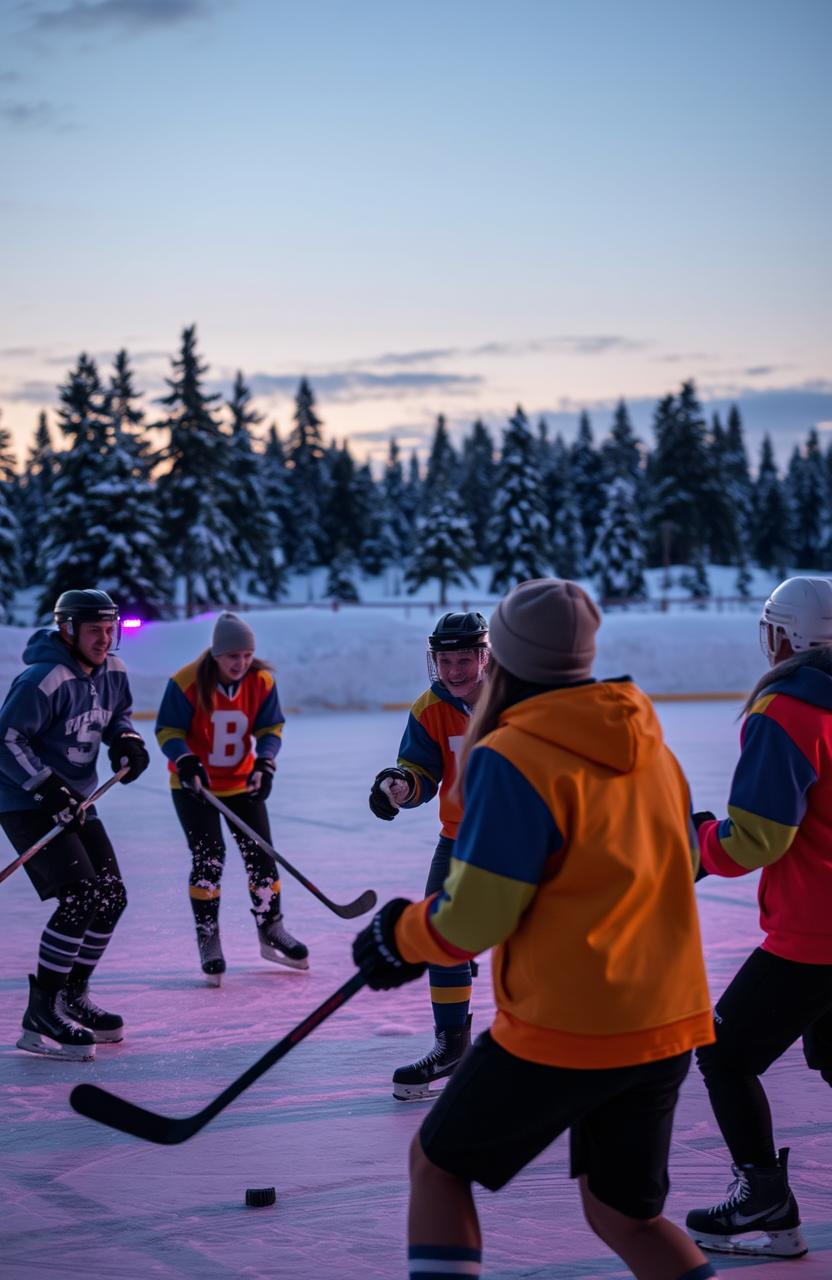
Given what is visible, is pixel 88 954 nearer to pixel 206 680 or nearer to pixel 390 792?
pixel 206 680

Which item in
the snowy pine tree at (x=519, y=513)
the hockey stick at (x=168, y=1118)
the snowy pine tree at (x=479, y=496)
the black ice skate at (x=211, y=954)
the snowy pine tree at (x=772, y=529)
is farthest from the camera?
the snowy pine tree at (x=479, y=496)

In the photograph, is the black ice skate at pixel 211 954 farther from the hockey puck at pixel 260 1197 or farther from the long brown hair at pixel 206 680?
the hockey puck at pixel 260 1197

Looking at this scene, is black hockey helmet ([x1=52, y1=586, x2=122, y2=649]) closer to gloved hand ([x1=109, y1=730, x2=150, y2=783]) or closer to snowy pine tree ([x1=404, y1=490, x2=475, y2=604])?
gloved hand ([x1=109, y1=730, x2=150, y2=783])

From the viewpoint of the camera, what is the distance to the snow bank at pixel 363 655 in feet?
60.0

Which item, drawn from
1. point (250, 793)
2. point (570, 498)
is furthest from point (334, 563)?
point (250, 793)

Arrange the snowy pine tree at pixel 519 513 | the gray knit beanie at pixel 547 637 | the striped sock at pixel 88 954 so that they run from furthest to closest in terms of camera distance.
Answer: the snowy pine tree at pixel 519 513 < the striped sock at pixel 88 954 < the gray knit beanie at pixel 547 637

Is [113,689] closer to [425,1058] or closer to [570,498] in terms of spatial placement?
[425,1058]

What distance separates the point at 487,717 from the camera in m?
2.18

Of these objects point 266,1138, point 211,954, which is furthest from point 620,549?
point 266,1138

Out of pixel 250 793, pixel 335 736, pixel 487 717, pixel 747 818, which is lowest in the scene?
pixel 335 736

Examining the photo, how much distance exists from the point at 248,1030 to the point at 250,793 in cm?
119

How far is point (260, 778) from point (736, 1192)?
3103mm

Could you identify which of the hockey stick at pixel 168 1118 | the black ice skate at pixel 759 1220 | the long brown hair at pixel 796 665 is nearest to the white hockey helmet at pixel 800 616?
the long brown hair at pixel 796 665

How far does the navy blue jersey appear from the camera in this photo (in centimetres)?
458
